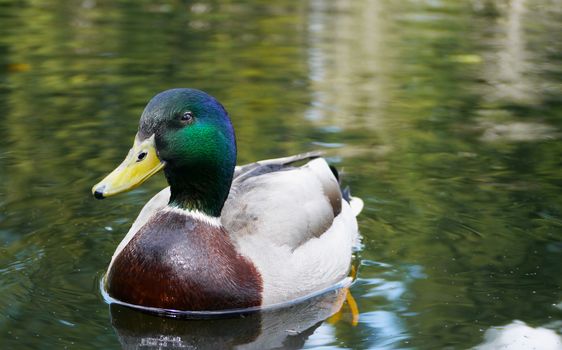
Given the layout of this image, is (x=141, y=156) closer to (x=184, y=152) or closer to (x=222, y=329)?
(x=184, y=152)

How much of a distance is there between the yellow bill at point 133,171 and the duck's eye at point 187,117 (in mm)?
182

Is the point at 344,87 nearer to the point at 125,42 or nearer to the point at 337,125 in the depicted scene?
the point at 337,125

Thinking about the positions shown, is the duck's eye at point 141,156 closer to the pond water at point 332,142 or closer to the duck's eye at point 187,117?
the duck's eye at point 187,117

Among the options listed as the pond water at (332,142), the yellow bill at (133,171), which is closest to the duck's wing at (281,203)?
the pond water at (332,142)

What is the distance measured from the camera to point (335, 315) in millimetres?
5430

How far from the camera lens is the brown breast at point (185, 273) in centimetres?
530

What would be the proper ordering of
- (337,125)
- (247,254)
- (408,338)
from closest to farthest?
(408,338) → (247,254) → (337,125)

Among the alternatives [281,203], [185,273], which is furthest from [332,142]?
[185,273]

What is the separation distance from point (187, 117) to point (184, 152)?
18 centimetres

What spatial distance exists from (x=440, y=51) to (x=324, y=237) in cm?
695

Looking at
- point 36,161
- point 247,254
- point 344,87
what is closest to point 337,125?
point 344,87

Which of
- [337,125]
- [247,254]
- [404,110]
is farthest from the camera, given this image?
[404,110]

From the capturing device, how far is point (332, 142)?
8.45 metres

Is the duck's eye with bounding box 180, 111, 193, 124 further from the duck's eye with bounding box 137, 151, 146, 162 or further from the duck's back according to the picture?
the duck's back
